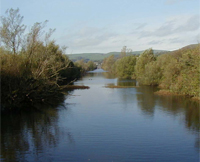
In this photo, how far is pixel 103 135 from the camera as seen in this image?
1341cm

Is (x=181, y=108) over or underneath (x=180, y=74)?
underneath

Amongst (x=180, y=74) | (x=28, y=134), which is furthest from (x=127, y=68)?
(x=28, y=134)

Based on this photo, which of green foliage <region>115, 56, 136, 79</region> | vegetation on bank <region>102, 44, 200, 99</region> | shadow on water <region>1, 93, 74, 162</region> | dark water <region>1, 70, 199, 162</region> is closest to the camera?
dark water <region>1, 70, 199, 162</region>

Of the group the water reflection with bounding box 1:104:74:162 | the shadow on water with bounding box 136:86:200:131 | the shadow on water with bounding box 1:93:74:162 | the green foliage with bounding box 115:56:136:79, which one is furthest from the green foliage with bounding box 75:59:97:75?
the water reflection with bounding box 1:104:74:162

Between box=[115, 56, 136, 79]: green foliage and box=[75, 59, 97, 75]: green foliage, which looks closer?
box=[115, 56, 136, 79]: green foliage

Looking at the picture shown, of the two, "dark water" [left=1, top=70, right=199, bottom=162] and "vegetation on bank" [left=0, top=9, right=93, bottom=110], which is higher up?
"vegetation on bank" [left=0, top=9, right=93, bottom=110]

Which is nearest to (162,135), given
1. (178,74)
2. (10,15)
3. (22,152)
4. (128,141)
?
(128,141)

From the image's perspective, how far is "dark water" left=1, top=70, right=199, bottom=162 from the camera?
34.7 feet

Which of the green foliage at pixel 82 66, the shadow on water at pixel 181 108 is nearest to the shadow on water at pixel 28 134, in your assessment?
the shadow on water at pixel 181 108

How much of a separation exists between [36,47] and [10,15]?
3.36 m

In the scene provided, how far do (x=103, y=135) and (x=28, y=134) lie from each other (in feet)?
14.3

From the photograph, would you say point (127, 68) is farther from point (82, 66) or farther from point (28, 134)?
point (28, 134)

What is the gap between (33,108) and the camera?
2088 cm

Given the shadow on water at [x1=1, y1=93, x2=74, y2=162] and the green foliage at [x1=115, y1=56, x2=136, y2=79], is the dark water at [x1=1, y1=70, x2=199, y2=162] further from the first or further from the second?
the green foliage at [x1=115, y1=56, x2=136, y2=79]
